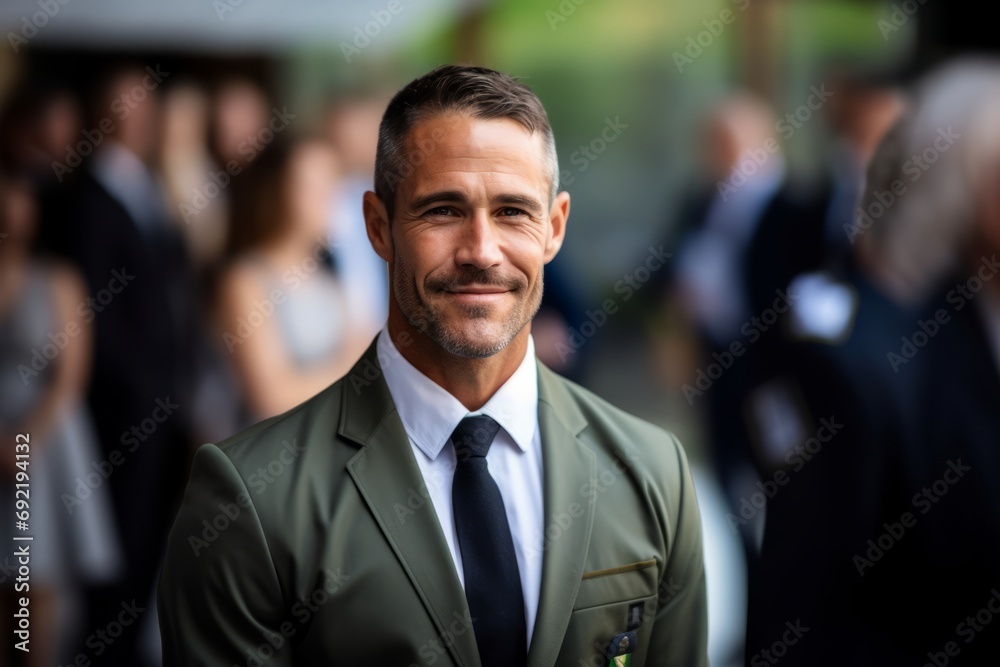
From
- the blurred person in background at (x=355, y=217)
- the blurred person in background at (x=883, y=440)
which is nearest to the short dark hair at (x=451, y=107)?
the blurred person in background at (x=883, y=440)

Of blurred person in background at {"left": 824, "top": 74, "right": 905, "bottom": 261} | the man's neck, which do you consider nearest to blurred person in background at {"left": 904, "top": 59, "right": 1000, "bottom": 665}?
blurred person in background at {"left": 824, "top": 74, "right": 905, "bottom": 261}

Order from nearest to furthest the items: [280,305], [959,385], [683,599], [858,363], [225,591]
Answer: [225,591]
[683,599]
[959,385]
[858,363]
[280,305]

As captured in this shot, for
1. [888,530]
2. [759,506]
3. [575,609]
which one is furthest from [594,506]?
[759,506]

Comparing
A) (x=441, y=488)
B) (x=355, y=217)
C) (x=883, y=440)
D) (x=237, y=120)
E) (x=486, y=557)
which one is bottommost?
(x=883, y=440)

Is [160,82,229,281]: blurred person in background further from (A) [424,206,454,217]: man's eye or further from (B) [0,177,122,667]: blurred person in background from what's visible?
(A) [424,206,454,217]: man's eye

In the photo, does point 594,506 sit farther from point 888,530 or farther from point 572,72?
point 572,72

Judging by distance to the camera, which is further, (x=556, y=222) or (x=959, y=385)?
(x=959, y=385)

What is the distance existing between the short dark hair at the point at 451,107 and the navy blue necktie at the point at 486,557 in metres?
0.37

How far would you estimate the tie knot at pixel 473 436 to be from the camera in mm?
1550

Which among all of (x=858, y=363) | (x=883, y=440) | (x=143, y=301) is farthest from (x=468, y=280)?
(x=143, y=301)

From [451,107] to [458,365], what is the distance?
0.36 metres

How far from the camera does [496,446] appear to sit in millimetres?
1592

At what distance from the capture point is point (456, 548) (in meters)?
1.52

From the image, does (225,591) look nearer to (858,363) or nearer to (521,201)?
(521,201)
